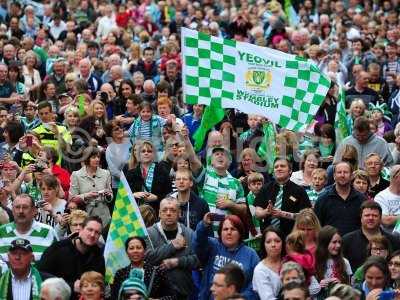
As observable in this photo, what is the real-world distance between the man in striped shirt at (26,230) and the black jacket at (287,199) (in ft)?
7.88

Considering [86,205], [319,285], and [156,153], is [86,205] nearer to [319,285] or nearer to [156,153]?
[156,153]

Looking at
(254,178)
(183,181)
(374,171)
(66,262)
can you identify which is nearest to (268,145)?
(374,171)

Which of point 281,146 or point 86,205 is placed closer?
point 86,205

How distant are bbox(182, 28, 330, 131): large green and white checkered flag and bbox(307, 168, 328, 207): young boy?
72 centimetres

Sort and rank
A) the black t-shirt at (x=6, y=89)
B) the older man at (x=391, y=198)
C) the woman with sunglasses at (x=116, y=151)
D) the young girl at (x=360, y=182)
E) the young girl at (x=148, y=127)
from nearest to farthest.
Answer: the older man at (x=391, y=198) → the young girl at (x=360, y=182) → the woman with sunglasses at (x=116, y=151) → the young girl at (x=148, y=127) → the black t-shirt at (x=6, y=89)

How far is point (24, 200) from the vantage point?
13227 mm

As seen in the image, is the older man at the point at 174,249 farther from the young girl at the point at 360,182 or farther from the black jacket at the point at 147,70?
the black jacket at the point at 147,70

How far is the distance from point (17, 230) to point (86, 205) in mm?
2155

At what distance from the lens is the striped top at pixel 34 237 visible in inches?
521

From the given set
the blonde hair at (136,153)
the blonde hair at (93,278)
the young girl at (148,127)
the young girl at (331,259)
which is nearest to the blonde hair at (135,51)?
the young girl at (148,127)

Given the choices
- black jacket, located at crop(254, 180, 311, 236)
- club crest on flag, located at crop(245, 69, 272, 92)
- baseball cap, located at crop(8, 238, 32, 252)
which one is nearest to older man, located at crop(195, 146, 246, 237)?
black jacket, located at crop(254, 180, 311, 236)

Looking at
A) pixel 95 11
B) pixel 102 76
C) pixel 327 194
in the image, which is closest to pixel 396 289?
pixel 327 194

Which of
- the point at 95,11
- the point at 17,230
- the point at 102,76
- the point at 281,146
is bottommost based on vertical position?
the point at 95,11

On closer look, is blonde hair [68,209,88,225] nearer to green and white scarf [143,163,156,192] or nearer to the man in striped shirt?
the man in striped shirt
